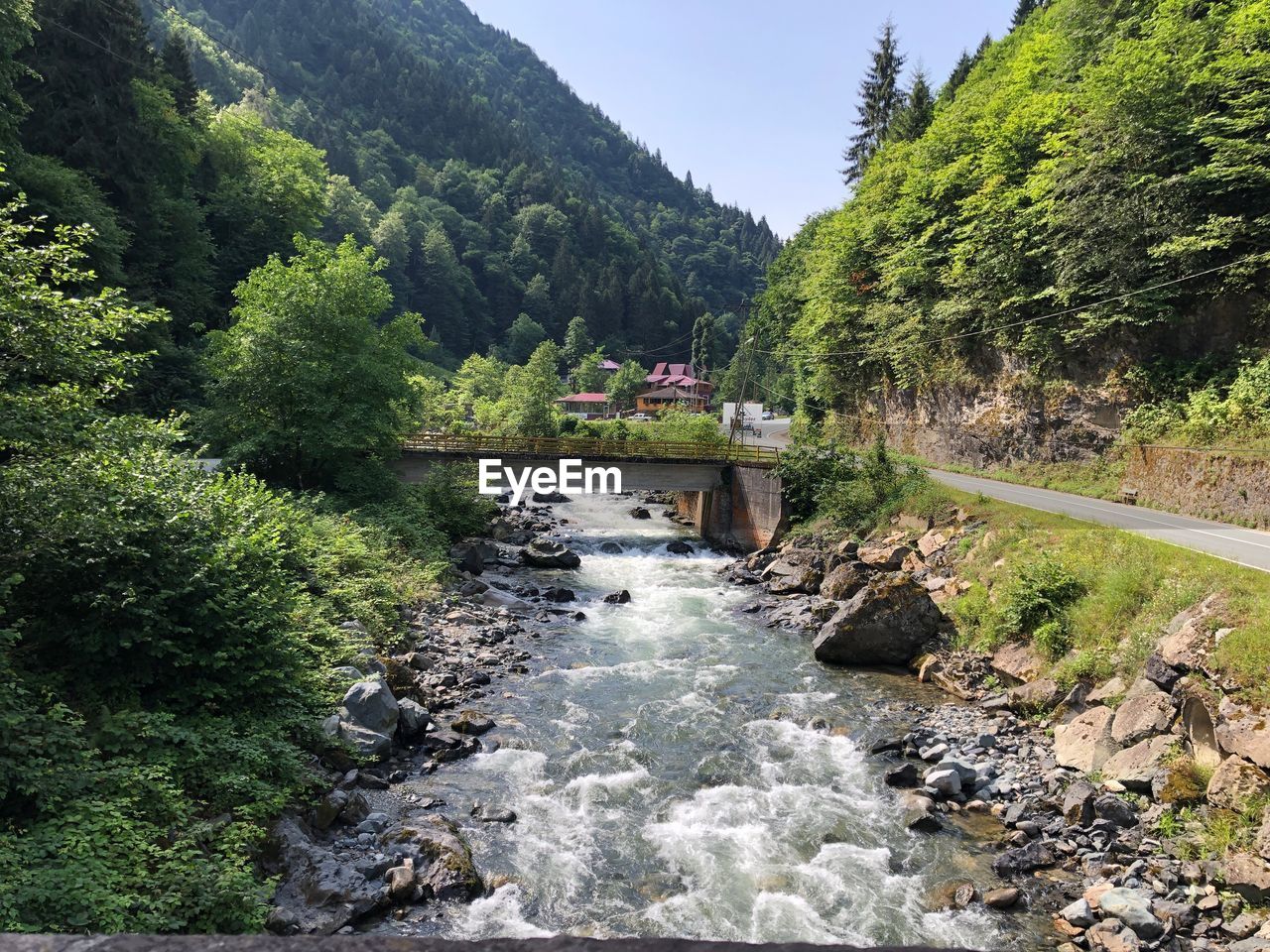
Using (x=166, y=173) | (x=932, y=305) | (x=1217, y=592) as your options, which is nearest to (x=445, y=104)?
(x=166, y=173)

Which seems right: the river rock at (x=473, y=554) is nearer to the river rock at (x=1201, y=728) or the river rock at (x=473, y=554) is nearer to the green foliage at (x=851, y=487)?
the green foliage at (x=851, y=487)

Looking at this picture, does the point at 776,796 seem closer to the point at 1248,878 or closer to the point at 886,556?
the point at 1248,878

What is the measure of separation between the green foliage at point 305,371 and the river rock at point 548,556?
8.05 metres

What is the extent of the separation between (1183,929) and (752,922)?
5.42 m

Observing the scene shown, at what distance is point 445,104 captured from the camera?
17750cm

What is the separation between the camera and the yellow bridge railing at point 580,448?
35781mm

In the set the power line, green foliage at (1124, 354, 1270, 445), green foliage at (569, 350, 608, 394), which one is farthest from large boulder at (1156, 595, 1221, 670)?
green foliage at (569, 350, 608, 394)

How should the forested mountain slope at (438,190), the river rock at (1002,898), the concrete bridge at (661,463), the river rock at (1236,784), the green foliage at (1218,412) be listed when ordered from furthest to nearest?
the forested mountain slope at (438,190), the concrete bridge at (661,463), the green foliage at (1218,412), the river rock at (1236,784), the river rock at (1002,898)

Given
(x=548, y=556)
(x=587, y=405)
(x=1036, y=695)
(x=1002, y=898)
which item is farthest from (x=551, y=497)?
(x=587, y=405)

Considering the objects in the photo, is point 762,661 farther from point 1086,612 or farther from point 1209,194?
point 1209,194

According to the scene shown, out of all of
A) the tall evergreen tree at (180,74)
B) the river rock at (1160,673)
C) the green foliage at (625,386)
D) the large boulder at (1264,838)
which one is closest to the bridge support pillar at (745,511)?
the river rock at (1160,673)

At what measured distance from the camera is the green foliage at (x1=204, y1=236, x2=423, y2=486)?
26.0 meters

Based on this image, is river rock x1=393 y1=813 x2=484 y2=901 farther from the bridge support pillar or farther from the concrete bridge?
the concrete bridge

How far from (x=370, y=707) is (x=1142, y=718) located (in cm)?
1404
